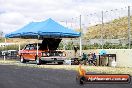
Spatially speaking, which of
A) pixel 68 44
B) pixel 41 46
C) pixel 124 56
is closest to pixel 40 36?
pixel 41 46

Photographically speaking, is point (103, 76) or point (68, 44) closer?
point (103, 76)

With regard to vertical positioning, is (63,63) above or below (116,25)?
below

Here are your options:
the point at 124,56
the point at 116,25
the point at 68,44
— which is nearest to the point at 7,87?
the point at 124,56

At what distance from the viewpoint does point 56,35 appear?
1312 inches

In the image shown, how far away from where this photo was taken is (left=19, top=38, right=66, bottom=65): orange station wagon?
3213 centimetres

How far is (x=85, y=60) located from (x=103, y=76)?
21487 millimetres

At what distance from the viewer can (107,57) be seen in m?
30.5

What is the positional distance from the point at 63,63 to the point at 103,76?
2236cm

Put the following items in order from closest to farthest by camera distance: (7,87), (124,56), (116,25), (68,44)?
(7,87), (124,56), (68,44), (116,25)

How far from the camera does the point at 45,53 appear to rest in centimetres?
3247

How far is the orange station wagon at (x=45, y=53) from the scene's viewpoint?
32.1 m

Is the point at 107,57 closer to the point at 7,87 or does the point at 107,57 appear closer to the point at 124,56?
the point at 124,56

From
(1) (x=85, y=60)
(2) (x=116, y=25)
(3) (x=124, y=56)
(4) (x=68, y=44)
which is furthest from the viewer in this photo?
(2) (x=116, y=25)

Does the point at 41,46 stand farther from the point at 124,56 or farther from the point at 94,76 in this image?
the point at 94,76
